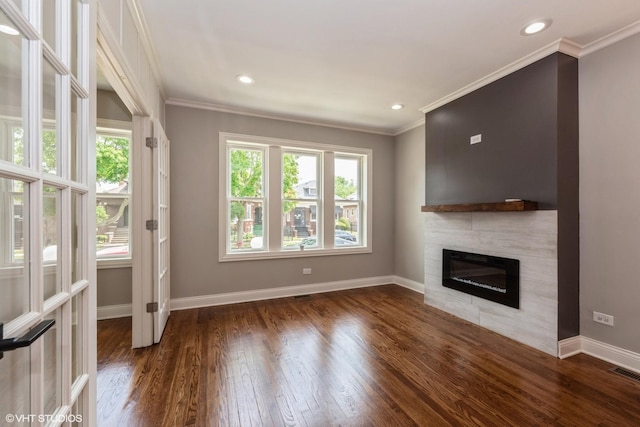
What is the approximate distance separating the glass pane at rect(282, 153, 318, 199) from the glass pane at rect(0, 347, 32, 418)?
353 centimetres

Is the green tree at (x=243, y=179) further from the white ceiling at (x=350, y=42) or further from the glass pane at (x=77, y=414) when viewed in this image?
the glass pane at (x=77, y=414)

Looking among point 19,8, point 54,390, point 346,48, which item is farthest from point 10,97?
point 346,48

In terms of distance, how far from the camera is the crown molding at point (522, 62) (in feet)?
7.84

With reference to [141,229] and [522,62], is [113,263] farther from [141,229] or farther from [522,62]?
[522,62]

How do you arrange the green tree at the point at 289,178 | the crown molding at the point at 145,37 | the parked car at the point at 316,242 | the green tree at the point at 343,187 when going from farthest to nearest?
the green tree at the point at 343,187
the parked car at the point at 316,242
the green tree at the point at 289,178
the crown molding at the point at 145,37

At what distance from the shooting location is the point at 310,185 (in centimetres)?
443

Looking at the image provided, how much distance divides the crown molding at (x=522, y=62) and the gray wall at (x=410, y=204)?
41.2 inches

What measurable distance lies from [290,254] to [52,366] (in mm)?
3286

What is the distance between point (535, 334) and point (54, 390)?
333cm

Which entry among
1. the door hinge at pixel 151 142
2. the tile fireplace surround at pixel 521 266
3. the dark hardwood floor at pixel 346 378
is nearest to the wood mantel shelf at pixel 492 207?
the tile fireplace surround at pixel 521 266

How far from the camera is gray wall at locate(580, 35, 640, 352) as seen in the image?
7.23 ft

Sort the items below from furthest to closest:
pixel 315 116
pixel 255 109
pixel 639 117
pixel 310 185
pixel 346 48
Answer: pixel 310 185 < pixel 315 116 < pixel 255 109 < pixel 346 48 < pixel 639 117

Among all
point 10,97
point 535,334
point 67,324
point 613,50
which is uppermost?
point 613,50

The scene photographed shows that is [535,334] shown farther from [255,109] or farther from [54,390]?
[255,109]
